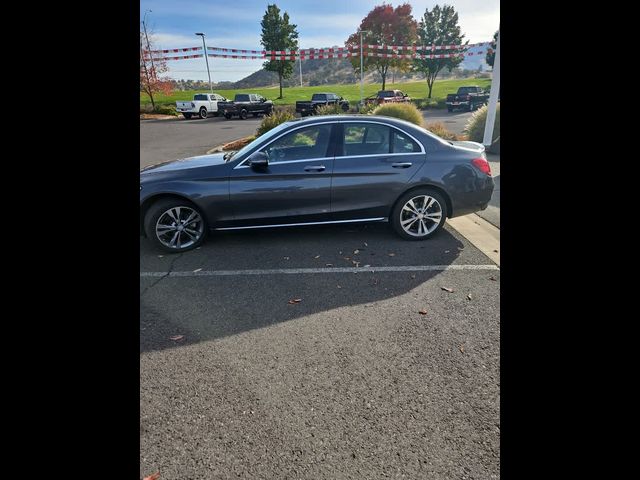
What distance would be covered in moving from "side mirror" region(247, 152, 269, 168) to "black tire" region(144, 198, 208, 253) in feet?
2.98

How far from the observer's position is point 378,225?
A: 607 cm

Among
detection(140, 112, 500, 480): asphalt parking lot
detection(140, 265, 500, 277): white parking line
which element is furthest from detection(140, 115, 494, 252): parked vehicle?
detection(140, 265, 500, 277): white parking line

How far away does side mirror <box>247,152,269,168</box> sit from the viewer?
15.9 ft

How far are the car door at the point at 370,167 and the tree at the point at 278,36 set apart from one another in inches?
1695

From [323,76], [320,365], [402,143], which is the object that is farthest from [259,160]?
[323,76]

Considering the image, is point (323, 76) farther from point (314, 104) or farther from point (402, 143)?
point (402, 143)

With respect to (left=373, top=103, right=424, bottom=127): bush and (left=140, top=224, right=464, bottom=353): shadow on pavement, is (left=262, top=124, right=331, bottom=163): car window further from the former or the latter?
(left=373, top=103, right=424, bottom=127): bush

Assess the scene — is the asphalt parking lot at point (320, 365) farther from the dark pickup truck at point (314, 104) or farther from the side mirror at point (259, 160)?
the dark pickup truck at point (314, 104)

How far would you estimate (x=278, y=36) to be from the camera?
1783 inches

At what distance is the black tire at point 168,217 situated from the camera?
16.1 feet

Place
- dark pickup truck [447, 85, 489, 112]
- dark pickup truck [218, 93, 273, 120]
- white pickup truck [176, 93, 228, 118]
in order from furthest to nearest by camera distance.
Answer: dark pickup truck [447, 85, 489, 112], white pickup truck [176, 93, 228, 118], dark pickup truck [218, 93, 273, 120]

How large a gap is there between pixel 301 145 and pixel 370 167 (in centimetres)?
94
